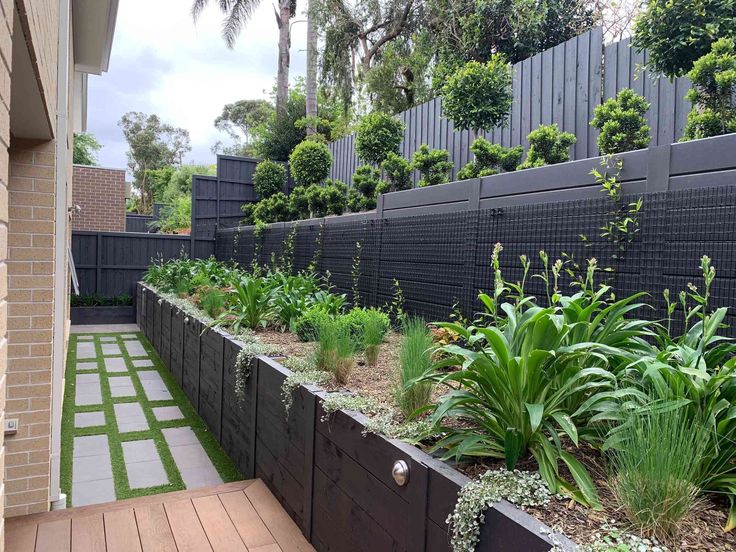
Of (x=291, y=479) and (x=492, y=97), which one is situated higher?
(x=492, y=97)

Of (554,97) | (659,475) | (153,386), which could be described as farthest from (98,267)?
(659,475)

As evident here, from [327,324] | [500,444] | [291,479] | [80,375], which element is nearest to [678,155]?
[500,444]

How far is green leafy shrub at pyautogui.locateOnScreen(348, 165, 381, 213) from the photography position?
786cm

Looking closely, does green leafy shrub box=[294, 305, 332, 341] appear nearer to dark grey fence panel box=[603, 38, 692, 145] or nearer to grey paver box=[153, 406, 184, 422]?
grey paver box=[153, 406, 184, 422]

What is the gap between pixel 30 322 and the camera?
2.87m

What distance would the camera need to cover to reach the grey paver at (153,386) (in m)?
5.56

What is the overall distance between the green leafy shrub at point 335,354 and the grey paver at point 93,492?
5.51 ft

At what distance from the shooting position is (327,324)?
3.17 m

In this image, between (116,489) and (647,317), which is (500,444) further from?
(116,489)

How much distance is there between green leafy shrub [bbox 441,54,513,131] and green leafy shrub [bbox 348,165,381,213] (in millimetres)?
2131

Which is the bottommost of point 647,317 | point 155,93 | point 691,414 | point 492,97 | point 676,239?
point 691,414

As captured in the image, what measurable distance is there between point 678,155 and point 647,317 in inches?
32.8

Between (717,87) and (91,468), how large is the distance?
16.5ft

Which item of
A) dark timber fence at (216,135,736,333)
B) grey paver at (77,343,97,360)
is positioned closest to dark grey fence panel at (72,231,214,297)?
grey paver at (77,343,97,360)
